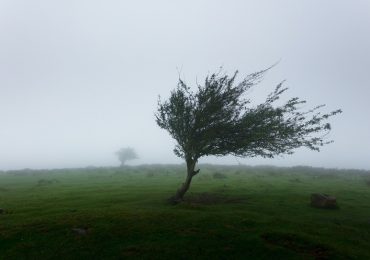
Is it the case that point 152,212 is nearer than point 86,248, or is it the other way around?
point 86,248

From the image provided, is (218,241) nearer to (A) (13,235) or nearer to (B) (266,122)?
(A) (13,235)

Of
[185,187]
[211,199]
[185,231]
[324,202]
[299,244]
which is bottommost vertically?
[299,244]

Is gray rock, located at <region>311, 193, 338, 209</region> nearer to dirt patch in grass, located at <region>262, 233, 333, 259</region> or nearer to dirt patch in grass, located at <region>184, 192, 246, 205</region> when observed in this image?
dirt patch in grass, located at <region>184, 192, 246, 205</region>

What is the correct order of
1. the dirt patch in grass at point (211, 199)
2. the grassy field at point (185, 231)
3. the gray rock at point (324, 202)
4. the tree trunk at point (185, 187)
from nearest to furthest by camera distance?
the grassy field at point (185, 231) < the gray rock at point (324, 202) < the tree trunk at point (185, 187) < the dirt patch in grass at point (211, 199)

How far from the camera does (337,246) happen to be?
2123cm

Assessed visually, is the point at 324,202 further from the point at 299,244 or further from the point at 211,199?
the point at 299,244

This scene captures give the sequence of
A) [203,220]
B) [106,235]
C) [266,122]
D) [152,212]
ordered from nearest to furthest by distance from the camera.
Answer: [106,235], [203,220], [152,212], [266,122]

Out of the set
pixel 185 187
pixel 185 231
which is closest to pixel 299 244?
pixel 185 231

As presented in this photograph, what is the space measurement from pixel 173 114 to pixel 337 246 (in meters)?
22.9

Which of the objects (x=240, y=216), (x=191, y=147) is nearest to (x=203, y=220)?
(x=240, y=216)

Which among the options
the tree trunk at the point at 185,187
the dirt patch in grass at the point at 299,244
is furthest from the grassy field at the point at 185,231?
the tree trunk at the point at 185,187

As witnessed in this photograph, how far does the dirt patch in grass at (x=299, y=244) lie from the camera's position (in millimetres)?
20062

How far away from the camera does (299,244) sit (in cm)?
2158

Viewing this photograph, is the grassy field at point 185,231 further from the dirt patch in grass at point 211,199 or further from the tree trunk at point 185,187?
the tree trunk at point 185,187
